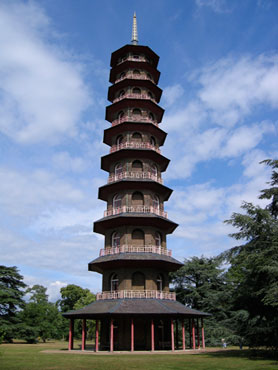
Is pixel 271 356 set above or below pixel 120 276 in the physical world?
below

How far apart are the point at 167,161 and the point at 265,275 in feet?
51.6

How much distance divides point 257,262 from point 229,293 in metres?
17.8

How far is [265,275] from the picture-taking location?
17859 mm

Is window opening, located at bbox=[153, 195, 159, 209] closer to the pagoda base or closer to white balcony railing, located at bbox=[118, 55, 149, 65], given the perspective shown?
the pagoda base

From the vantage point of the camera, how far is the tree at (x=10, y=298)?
37.9 metres

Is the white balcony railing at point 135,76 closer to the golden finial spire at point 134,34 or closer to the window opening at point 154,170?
the golden finial spire at point 134,34

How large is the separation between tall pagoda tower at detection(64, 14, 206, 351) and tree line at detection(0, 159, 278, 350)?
5.15 meters

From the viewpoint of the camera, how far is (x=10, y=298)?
3928cm

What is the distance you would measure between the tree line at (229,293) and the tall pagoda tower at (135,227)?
5.15 metres

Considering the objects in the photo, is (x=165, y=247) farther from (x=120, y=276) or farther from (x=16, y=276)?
(x=16, y=276)

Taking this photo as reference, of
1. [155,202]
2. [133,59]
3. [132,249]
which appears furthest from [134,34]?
[132,249]

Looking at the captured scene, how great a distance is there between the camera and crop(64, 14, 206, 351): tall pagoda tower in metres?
24.0

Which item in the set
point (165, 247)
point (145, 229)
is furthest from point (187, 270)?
point (145, 229)

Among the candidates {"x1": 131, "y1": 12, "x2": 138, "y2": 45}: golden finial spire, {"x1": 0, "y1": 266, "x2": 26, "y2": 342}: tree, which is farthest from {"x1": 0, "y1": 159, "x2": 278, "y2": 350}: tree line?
{"x1": 131, "y1": 12, "x2": 138, "y2": 45}: golden finial spire
